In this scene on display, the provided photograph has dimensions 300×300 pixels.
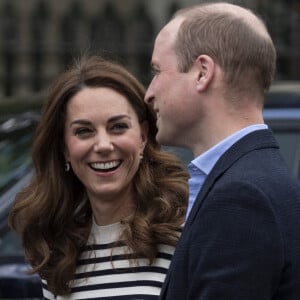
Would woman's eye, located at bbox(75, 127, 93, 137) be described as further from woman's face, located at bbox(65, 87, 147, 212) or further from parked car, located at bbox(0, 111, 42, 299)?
parked car, located at bbox(0, 111, 42, 299)

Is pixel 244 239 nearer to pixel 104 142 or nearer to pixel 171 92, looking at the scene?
pixel 171 92

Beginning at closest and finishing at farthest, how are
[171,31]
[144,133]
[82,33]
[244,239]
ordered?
[244,239]
[171,31]
[144,133]
[82,33]

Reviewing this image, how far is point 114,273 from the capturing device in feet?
11.0

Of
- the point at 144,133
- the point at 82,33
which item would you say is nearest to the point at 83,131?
the point at 144,133

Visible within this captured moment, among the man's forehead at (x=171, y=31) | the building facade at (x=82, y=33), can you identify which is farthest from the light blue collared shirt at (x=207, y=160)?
the building facade at (x=82, y=33)

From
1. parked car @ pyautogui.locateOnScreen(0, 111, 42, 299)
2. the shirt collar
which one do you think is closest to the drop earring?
parked car @ pyautogui.locateOnScreen(0, 111, 42, 299)

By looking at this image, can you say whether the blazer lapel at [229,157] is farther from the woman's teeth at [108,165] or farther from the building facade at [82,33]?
the building facade at [82,33]

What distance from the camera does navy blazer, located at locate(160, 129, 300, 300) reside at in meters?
2.31

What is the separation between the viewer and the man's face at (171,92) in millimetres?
2514

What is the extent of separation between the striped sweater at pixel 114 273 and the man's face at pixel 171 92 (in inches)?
31.8

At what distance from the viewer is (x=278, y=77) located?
19.8 metres

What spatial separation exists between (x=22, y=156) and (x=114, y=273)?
6.10 ft

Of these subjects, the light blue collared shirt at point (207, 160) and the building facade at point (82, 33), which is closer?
the light blue collared shirt at point (207, 160)

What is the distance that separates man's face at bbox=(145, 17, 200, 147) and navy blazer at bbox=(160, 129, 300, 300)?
0.56 feet
